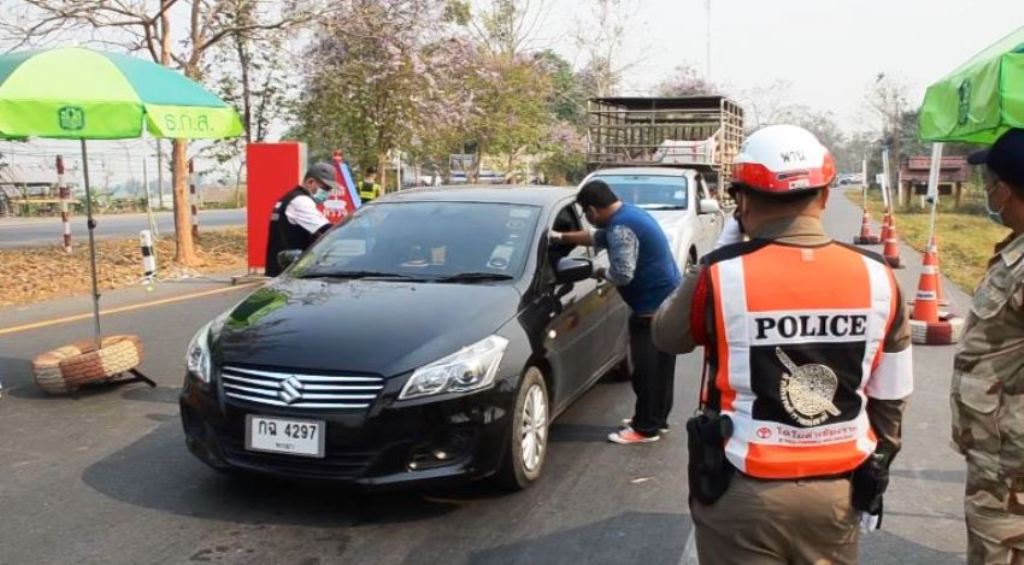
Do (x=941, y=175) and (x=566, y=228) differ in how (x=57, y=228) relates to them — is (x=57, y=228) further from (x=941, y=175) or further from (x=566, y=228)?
(x=941, y=175)

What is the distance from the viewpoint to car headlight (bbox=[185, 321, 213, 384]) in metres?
4.30

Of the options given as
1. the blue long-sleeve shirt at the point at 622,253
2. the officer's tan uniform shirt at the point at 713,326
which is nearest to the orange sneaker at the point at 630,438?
the blue long-sleeve shirt at the point at 622,253

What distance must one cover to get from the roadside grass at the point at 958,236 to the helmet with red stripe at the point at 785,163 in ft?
22.2

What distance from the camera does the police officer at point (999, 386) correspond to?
2480 millimetres

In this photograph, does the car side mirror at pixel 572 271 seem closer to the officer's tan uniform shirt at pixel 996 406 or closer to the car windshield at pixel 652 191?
the officer's tan uniform shirt at pixel 996 406

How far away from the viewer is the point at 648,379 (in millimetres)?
5305

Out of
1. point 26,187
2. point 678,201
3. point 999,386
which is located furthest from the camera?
point 26,187

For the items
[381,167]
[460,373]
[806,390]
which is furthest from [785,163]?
[381,167]

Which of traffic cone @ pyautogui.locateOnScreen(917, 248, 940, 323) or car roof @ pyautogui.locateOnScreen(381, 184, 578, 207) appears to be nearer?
car roof @ pyautogui.locateOnScreen(381, 184, 578, 207)

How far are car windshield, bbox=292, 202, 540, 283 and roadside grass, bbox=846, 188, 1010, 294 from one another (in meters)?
5.04

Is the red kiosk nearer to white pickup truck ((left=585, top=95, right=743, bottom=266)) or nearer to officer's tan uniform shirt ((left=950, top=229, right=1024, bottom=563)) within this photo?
white pickup truck ((left=585, top=95, right=743, bottom=266))

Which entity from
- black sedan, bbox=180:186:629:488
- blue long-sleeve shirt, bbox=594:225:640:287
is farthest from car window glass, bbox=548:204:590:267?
blue long-sleeve shirt, bbox=594:225:640:287

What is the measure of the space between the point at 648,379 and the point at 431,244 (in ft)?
5.08

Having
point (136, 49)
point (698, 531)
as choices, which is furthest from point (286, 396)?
point (136, 49)
